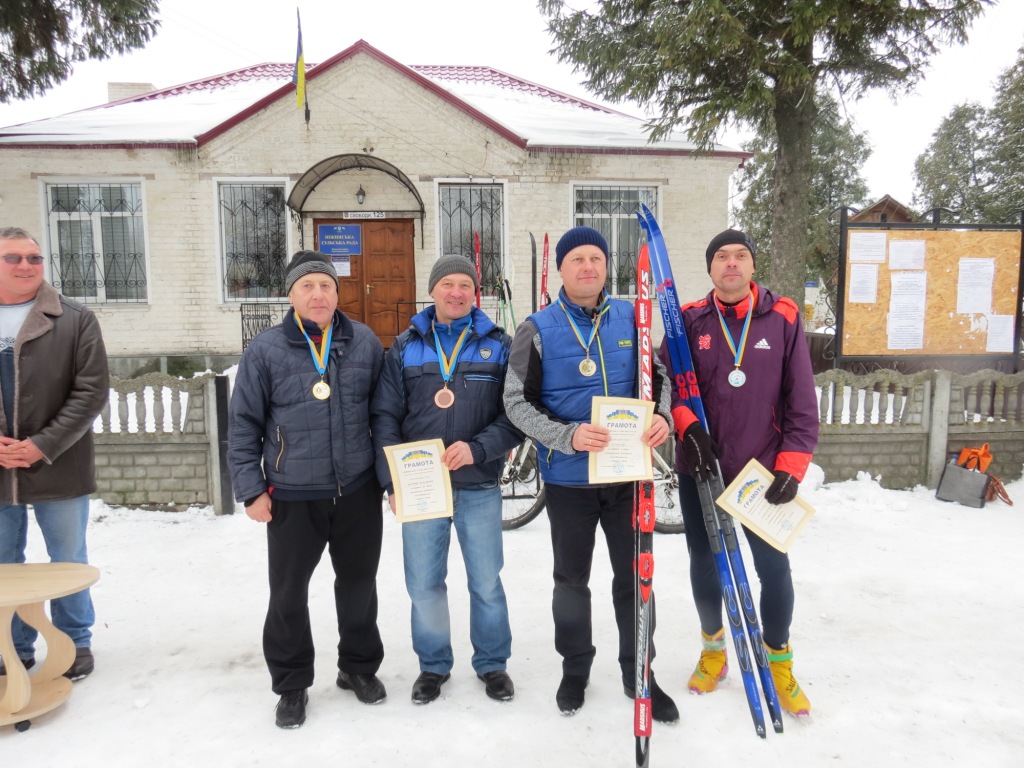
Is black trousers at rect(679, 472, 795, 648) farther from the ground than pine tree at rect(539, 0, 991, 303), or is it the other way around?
pine tree at rect(539, 0, 991, 303)

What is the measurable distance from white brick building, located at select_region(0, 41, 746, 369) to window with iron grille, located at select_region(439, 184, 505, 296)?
24 mm

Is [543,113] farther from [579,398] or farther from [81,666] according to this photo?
[81,666]

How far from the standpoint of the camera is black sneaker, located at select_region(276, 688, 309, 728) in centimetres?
278

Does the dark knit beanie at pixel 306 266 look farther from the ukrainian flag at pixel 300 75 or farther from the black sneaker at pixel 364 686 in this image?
the ukrainian flag at pixel 300 75

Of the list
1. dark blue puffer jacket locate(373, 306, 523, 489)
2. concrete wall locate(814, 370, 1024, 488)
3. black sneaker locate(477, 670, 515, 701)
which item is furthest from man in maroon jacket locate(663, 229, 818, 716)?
concrete wall locate(814, 370, 1024, 488)

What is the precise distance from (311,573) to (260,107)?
9693mm

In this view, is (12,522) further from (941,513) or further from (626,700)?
(941,513)

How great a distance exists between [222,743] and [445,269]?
7.02 feet

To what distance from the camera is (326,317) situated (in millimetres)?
2850

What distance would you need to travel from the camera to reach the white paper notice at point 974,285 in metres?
6.94

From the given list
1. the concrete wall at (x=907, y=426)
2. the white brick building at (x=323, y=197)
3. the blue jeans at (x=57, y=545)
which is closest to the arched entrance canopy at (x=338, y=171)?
the white brick building at (x=323, y=197)

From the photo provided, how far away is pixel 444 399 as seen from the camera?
2.89 metres

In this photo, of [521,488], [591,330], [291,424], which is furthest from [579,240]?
[521,488]

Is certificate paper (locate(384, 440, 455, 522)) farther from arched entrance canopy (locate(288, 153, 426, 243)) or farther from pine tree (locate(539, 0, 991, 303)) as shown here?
arched entrance canopy (locate(288, 153, 426, 243))
